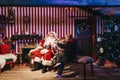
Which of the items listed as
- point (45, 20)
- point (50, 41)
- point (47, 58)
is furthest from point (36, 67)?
point (45, 20)

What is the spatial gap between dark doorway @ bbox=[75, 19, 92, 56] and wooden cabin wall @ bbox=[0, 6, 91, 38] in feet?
0.74

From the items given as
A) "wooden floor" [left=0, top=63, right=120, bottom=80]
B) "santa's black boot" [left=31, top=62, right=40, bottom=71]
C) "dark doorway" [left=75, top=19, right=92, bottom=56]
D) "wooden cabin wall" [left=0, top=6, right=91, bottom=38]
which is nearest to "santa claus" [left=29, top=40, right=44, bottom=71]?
"santa's black boot" [left=31, top=62, right=40, bottom=71]

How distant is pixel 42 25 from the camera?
12039 mm

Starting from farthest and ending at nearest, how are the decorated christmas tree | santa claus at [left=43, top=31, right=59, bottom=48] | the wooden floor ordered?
the decorated christmas tree, santa claus at [left=43, top=31, right=59, bottom=48], the wooden floor

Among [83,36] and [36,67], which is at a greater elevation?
[83,36]

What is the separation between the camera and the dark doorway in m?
12.1

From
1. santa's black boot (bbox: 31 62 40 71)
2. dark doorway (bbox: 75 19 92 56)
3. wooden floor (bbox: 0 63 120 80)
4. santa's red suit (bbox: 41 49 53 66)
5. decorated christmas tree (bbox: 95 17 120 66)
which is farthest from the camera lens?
dark doorway (bbox: 75 19 92 56)

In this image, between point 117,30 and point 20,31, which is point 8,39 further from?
point 117,30

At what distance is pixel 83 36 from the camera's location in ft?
40.1

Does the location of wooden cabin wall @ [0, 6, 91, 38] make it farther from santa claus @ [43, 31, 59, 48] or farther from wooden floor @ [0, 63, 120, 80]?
wooden floor @ [0, 63, 120, 80]

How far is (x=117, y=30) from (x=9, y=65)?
4.03 m

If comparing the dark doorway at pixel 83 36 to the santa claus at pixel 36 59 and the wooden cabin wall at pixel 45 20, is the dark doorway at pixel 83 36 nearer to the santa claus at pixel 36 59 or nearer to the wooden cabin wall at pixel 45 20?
the wooden cabin wall at pixel 45 20

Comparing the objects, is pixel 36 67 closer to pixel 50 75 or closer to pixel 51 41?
pixel 51 41

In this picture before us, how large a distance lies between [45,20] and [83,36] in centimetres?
183
